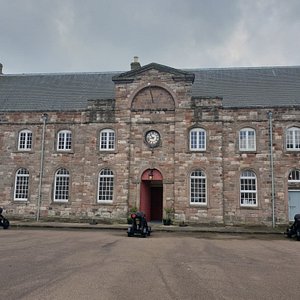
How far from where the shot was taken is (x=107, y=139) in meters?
22.5

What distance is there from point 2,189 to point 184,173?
498 inches

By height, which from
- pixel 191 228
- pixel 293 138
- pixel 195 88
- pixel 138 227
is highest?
pixel 195 88

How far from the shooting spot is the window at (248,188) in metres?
20.8

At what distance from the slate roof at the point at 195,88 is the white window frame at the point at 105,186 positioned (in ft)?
17.0

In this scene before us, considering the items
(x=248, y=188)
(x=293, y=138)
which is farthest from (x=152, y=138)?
(x=293, y=138)

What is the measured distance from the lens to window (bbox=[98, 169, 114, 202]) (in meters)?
21.9

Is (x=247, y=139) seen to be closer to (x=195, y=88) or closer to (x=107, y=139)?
(x=195, y=88)

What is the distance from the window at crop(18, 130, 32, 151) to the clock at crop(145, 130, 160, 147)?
843 cm

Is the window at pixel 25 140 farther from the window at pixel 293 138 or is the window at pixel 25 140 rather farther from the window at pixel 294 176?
the window at pixel 294 176

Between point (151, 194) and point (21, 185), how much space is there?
906 centimetres

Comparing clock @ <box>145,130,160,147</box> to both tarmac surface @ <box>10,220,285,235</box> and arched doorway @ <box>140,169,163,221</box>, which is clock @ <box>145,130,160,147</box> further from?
tarmac surface @ <box>10,220,285,235</box>

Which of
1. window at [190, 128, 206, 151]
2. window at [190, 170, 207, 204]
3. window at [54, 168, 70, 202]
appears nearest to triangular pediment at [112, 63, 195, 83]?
window at [190, 128, 206, 151]

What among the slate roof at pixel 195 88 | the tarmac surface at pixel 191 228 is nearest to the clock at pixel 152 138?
the slate roof at pixel 195 88

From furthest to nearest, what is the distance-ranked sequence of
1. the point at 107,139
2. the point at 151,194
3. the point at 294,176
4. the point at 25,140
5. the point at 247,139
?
the point at 25,140
the point at 151,194
the point at 107,139
the point at 247,139
the point at 294,176
